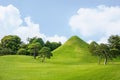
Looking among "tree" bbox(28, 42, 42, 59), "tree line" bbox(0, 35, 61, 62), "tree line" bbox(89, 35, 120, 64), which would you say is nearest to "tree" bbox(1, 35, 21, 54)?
"tree line" bbox(0, 35, 61, 62)

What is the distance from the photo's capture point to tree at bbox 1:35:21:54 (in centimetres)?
15788

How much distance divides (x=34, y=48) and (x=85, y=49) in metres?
27.7

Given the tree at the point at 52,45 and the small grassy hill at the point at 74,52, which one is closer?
the small grassy hill at the point at 74,52

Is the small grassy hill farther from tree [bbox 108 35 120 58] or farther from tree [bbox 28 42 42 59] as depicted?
tree [bbox 108 35 120 58]

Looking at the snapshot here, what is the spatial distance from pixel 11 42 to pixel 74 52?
4094 centimetres

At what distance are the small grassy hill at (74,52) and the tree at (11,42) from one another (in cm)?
2802

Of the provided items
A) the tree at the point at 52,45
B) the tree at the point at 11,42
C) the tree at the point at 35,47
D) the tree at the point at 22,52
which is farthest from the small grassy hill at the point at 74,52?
the tree at the point at 11,42

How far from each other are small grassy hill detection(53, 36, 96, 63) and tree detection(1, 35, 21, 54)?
28.0 meters

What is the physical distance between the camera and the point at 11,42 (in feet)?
522

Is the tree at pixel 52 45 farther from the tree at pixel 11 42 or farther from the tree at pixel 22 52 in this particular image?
the tree at pixel 22 52

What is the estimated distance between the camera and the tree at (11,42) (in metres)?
158

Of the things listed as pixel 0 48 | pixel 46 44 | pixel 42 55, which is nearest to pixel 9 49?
pixel 0 48

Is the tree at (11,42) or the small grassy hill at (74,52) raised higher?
the tree at (11,42)

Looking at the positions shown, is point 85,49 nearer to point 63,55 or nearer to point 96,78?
point 63,55
